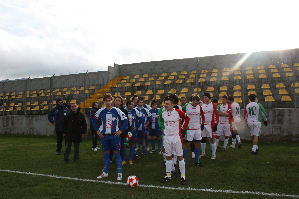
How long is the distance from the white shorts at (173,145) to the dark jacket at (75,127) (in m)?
4.00

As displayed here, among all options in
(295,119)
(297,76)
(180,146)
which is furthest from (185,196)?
(297,76)

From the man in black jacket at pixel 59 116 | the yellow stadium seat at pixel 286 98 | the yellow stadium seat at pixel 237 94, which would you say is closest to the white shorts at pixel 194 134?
the man in black jacket at pixel 59 116

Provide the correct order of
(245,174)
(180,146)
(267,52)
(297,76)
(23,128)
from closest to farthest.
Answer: (180,146)
(245,174)
(297,76)
(23,128)
(267,52)

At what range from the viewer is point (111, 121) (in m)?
6.43

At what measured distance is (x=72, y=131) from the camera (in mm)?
8828

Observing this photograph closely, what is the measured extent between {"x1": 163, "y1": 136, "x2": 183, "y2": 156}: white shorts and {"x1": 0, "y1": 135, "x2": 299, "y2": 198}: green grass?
0.68 meters

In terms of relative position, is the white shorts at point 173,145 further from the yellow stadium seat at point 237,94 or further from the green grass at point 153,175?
the yellow stadium seat at point 237,94

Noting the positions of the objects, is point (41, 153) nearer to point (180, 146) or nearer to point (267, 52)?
point (180, 146)

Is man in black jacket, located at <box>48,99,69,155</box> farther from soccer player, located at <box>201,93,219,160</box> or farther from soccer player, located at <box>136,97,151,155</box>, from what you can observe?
soccer player, located at <box>201,93,219,160</box>

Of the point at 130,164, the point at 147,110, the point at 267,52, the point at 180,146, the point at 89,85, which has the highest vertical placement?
the point at 267,52

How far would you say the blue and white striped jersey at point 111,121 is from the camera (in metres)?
6.41

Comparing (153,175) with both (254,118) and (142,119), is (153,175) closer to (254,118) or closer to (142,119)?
(142,119)

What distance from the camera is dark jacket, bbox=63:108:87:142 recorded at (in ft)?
28.9

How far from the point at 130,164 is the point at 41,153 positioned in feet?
14.6
